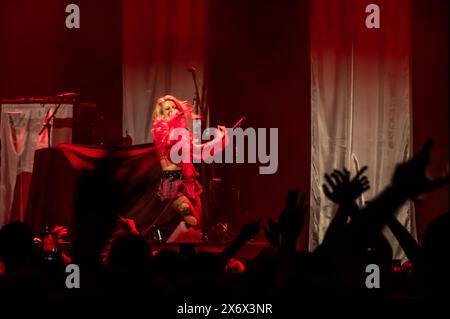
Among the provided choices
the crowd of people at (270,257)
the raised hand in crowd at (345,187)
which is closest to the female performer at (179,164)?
the crowd of people at (270,257)

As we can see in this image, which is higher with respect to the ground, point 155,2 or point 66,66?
point 155,2

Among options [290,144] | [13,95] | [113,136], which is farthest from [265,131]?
[13,95]

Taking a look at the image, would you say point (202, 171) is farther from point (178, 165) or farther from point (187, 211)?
point (187, 211)

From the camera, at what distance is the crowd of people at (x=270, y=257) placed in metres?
1.83

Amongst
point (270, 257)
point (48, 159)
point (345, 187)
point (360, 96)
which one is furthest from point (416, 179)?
point (48, 159)

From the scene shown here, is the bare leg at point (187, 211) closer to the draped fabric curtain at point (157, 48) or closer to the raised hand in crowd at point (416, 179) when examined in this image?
the draped fabric curtain at point (157, 48)

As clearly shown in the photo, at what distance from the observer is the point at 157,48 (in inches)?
302

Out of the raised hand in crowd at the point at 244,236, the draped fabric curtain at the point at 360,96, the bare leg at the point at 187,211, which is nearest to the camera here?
the raised hand in crowd at the point at 244,236

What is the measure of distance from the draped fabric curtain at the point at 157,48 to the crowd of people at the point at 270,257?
5094 mm

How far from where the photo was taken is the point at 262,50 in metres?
8.27

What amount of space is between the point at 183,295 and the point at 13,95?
269 inches

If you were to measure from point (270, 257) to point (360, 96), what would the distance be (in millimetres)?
4934

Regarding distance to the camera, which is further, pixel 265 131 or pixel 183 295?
pixel 265 131
